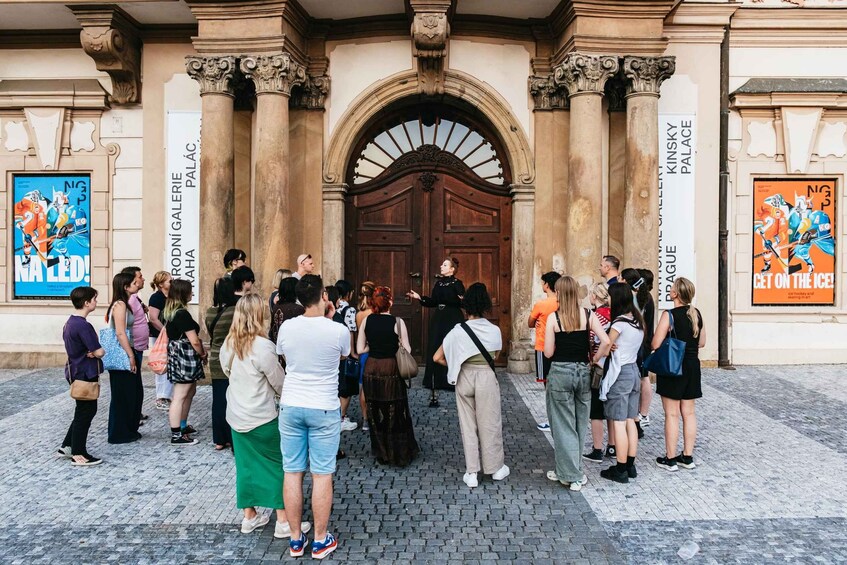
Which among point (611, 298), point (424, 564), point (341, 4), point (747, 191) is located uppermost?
point (341, 4)

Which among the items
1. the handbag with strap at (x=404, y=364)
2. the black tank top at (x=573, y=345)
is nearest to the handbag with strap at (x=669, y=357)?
the black tank top at (x=573, y=345)

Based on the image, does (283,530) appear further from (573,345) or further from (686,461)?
(686,461)

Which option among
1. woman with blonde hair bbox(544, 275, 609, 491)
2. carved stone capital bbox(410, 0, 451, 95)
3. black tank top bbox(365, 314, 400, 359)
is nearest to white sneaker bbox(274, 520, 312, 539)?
black tank top bbox(365, 314, 400, 359)

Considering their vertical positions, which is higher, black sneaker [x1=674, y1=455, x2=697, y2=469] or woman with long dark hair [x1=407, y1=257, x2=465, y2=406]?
woman with long dark hair [x1=407, y1=257, x2=465, y2=406]

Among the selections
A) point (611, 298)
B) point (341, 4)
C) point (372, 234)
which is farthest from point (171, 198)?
point (611, 298)

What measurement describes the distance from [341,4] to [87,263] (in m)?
6.01

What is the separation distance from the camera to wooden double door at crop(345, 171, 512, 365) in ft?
36.1

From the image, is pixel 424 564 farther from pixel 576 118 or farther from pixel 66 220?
pixel 66 220

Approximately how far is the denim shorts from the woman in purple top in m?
2.69

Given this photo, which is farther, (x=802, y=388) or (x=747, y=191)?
(x=747, y=191)

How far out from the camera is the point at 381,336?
588 centimetres

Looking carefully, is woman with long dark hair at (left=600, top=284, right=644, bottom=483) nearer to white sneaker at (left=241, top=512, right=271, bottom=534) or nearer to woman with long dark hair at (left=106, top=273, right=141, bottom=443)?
white sneaker at (left=241, top=512, right=271, bottom=534)

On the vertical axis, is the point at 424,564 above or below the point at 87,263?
below

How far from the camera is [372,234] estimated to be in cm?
1107
